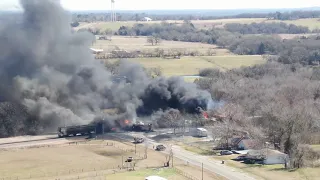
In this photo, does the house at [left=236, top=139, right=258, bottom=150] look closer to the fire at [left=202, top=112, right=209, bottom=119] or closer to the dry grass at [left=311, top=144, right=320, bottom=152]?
the dry grass at [left=311, top=144, right=320, bottom=152]

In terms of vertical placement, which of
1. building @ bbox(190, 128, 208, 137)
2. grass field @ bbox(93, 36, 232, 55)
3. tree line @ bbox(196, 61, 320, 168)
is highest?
grass field @ bbox(93, 36, 232, 55)

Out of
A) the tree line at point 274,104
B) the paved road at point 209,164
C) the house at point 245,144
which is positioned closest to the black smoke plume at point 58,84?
the tree line at point 274,104

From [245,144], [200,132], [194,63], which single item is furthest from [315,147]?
[194,63]

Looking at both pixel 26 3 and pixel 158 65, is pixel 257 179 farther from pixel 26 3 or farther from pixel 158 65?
pixel 158 65

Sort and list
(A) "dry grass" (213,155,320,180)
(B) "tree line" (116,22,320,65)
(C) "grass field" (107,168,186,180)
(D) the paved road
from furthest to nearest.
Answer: (B) "tree line" (116,22,320,65) → (D) the paved road → (A) "dry grass" (213,155,320,180) → (C) "grass field" (107,168,186,180)

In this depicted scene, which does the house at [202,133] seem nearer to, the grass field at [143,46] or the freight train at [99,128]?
the freight train at [99,128]

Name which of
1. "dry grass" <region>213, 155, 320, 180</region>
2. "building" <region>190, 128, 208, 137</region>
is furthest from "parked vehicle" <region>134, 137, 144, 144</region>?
"dry grass" <region>213, 155, 320, 180</region>
